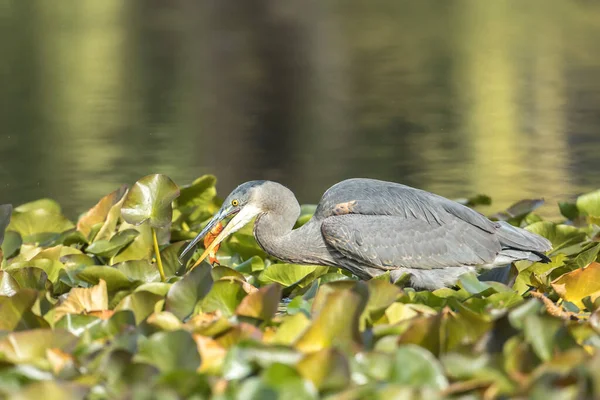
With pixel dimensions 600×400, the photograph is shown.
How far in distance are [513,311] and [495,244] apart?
6.41 ft

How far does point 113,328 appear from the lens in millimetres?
3881

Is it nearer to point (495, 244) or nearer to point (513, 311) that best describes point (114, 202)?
point (495, 244)

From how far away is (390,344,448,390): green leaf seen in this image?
318 centimetres

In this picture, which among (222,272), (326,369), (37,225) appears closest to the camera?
(326,369)

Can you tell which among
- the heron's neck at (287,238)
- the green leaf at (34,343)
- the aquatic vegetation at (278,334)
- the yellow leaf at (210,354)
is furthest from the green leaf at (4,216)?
the yellow leaf at (210,354)

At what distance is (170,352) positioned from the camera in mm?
3420

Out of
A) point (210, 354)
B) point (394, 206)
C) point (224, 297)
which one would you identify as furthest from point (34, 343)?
point (394, 206)

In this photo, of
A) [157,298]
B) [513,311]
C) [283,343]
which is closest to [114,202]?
[157,298]

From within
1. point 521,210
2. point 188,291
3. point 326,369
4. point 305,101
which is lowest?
point 305,101

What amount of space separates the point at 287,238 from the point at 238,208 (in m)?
0.35

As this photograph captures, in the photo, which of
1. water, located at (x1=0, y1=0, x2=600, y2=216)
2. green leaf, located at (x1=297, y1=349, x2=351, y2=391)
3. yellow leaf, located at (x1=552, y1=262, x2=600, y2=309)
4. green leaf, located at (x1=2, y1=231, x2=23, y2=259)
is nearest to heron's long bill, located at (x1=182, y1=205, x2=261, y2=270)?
green leaf, located at (x1=2, y1=231, x2=23, y2=259)

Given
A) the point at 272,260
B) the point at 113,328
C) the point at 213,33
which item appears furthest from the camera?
the point at 213,33

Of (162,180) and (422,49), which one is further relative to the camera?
(422,49)

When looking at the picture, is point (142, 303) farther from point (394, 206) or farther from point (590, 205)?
point (590, 205)
